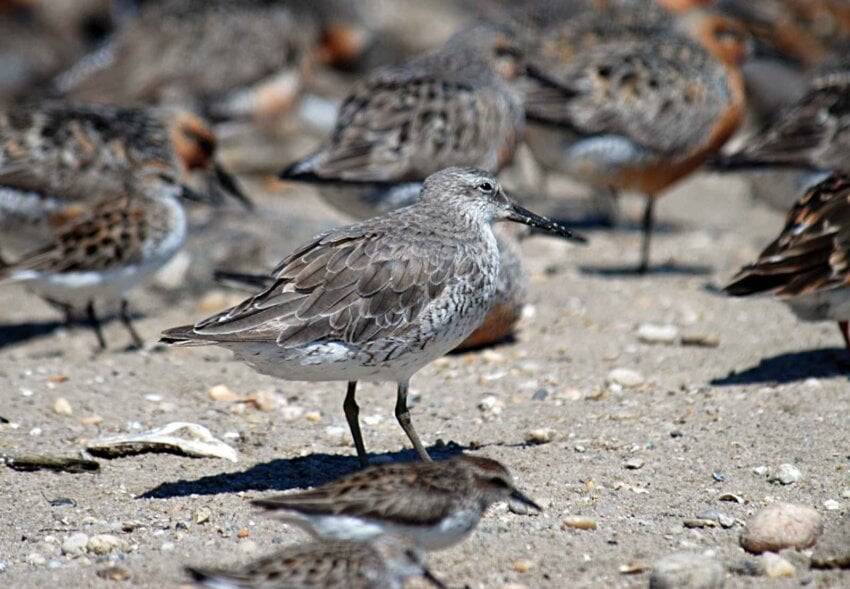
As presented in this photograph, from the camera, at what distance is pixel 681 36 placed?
36.9ft

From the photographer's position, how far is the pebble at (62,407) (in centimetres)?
693

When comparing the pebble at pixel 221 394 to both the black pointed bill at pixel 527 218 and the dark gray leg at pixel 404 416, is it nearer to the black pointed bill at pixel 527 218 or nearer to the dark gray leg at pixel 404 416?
the dark gray leg at pixel 404 416

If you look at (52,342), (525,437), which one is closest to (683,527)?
(525,437)

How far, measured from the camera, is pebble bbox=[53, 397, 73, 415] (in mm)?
6930

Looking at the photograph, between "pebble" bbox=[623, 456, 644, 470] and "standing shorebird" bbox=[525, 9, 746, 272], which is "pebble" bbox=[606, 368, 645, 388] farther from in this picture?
"standing shorebird" bbox=[525, 9, 746, 272]

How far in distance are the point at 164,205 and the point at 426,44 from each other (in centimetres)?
1014

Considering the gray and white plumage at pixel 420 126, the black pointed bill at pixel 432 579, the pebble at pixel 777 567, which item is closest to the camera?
the black pointed bill at pixel 432 579

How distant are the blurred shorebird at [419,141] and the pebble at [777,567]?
3222 millimetres

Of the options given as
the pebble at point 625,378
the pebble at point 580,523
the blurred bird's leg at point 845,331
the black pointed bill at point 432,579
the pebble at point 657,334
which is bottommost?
the pebble at point 657,334

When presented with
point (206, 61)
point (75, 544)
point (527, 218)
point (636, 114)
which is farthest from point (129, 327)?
point (206, 61)

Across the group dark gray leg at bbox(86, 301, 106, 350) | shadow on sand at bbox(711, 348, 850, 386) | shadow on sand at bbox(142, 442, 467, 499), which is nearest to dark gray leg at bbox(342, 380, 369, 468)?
shadow on sand at bbox(142, 442, 467, 499)

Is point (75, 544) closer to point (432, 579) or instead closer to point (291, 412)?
point (432, 579)

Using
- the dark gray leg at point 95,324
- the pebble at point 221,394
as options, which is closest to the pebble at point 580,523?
the pebble at point 221,394

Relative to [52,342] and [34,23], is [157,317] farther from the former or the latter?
[34,23]
